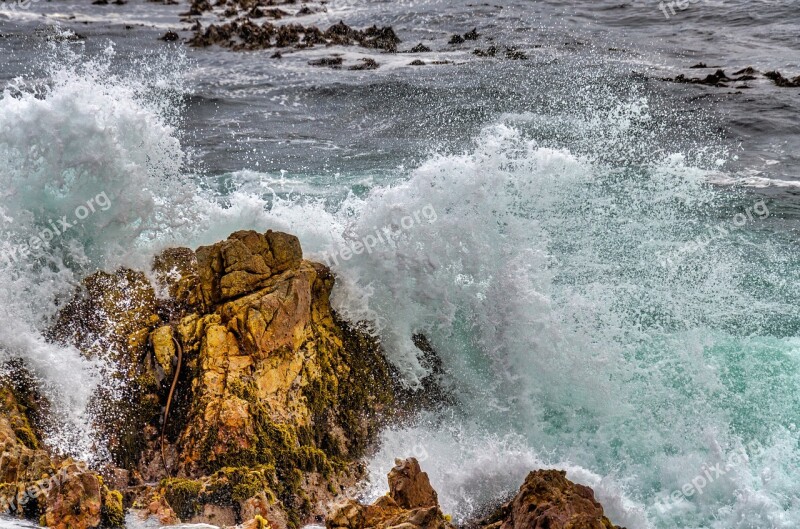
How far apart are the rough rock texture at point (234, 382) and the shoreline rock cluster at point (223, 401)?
0.01 metres

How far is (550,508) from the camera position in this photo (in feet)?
15.8

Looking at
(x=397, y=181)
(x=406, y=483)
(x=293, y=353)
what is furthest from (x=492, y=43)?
(x=406, y=483)

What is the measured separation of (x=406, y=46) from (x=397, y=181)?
11.4 metres

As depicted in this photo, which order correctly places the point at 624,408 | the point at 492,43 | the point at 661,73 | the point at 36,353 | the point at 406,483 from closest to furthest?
the point at 406,483
the point at 36,353
the point at 624,408
the point at 661,73
the point at 492,43

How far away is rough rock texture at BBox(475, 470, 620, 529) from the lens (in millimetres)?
4609

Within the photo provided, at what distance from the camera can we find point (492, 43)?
21.1m

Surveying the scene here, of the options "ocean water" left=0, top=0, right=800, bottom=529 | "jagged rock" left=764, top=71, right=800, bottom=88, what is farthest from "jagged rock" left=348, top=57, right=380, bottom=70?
"jagged rock" left=764, top=71, right=800, bottom=88

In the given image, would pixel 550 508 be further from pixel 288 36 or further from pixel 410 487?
pixel 288 36

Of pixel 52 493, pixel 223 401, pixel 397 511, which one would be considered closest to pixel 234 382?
pixel 223 401

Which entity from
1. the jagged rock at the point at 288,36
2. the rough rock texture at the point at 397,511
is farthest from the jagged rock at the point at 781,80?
the rough rock texture at the point at 397,511

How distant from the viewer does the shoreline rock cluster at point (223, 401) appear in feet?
17.4

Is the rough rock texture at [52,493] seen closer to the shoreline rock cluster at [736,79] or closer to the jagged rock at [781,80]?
the shoreline rock cluster at [736,79]

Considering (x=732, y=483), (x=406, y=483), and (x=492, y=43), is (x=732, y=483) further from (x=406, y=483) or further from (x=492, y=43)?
(x=492, y=43)

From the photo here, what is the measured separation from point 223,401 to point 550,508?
2855mm
